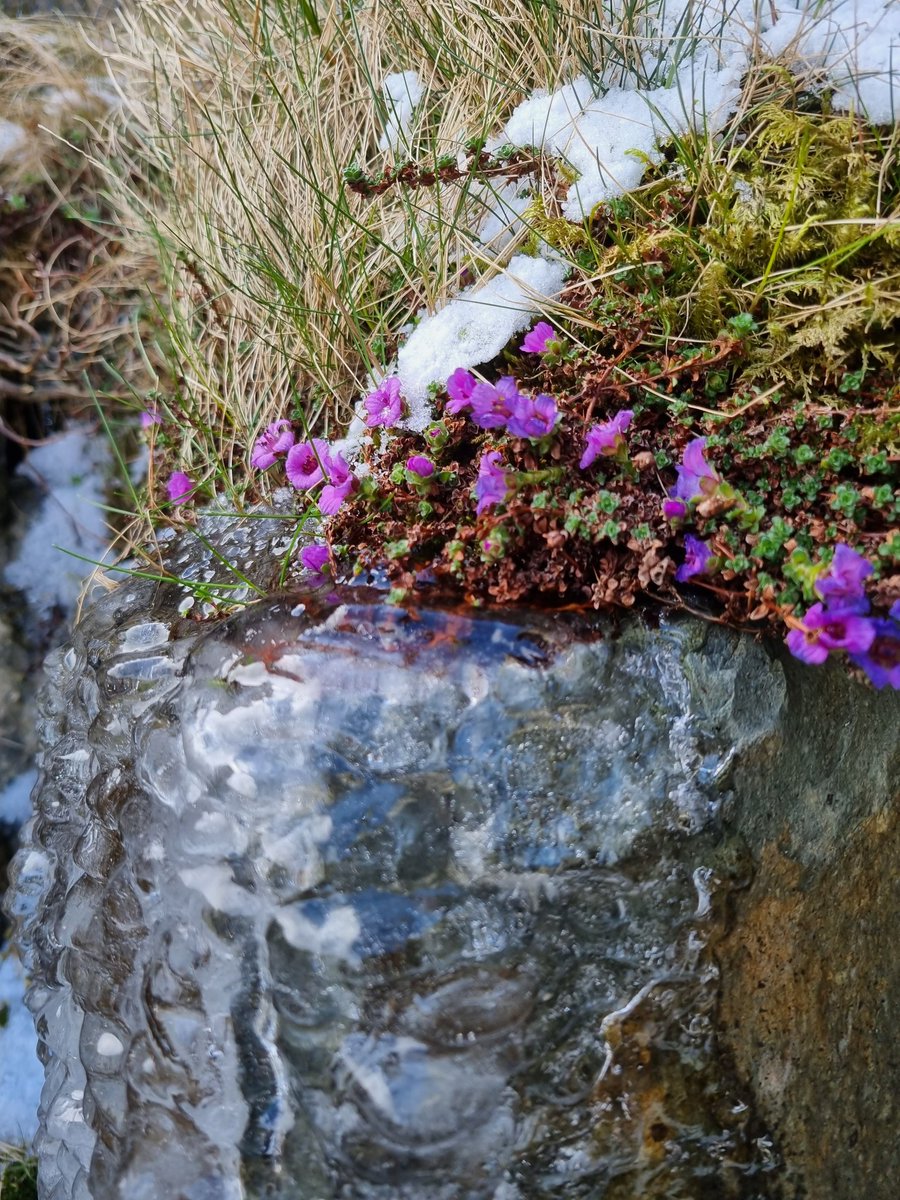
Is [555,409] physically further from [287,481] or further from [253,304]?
[253,304]

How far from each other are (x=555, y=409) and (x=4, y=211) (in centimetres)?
307

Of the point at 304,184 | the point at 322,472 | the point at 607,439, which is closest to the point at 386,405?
the point at 322,472

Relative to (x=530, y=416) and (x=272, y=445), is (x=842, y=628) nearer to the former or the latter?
(x=530, y=416)

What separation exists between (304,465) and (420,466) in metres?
0.44

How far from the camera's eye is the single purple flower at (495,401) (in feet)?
6.79

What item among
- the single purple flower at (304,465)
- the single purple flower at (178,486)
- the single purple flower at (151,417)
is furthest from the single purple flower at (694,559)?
the single purple flower at (151,417)

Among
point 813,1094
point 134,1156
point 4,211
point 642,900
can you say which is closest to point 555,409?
point 642,900

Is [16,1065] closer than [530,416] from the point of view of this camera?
No

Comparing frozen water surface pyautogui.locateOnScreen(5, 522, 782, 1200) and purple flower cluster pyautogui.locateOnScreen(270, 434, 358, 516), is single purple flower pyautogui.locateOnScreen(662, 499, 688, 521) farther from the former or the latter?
purple flower cluster pyautogui.locateOnScreen(270, 434, 358, 516)

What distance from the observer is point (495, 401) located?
2.07 metres

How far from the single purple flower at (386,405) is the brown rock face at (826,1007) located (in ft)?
4.28

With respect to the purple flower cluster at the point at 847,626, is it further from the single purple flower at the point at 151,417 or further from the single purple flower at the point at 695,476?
the single purple flower at the point at 151,417

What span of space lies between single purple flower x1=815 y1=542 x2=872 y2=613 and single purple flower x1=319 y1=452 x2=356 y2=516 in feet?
3.54

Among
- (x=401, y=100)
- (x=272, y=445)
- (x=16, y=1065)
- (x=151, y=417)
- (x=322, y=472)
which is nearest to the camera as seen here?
(x=322, y=472)
